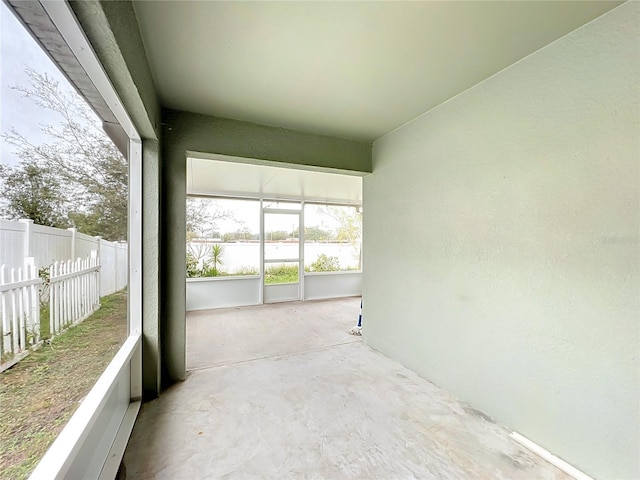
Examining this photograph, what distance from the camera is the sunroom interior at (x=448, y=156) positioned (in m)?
1.44

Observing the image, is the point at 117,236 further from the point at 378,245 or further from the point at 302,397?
the point at 378,245

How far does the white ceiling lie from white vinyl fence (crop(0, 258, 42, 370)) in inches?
115

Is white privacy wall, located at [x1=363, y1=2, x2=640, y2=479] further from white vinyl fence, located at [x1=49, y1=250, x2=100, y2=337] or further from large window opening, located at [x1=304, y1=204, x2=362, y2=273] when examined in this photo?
large window opening, located at [x1=304, y1=204, x2=362, y2=273]

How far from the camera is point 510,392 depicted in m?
1.96

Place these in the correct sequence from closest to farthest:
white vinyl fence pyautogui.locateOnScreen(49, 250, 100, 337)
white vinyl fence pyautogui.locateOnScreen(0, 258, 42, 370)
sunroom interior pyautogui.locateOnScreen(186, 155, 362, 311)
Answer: white vinyl fence pyautogui.locateOnScreen(0, 258, 42, 370) → white vinyl fence pyautogui.locateOnScreen(49, 250, 100, 337) → sunroom interior pyautogui.locateOnScreen(186, 155, 362, 311)

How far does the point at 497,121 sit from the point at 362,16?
1262 mm

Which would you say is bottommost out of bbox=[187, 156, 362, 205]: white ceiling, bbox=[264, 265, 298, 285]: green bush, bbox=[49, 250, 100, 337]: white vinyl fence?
bbox=[264, 265, 298, 285]: green bush

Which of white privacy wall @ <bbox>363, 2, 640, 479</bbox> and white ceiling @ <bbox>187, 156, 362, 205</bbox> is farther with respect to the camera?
white ceiling @ <bbox>187, 156, 362, 205</bbox>

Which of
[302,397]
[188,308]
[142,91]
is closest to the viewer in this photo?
[142,91]

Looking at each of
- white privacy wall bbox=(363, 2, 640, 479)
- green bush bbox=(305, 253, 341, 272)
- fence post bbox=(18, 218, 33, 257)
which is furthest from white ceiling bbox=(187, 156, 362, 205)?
fence post bbox=(18, 218, 33, 257)

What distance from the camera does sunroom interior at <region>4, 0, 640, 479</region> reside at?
4.71 feet

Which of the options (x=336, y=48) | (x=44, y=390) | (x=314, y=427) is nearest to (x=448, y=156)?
(x=336, y=48)

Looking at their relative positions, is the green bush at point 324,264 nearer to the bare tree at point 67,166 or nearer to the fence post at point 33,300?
Result: the bare tree at point 67,166

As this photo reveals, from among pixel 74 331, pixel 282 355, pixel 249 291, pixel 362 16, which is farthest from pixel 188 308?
pixel 362 16
